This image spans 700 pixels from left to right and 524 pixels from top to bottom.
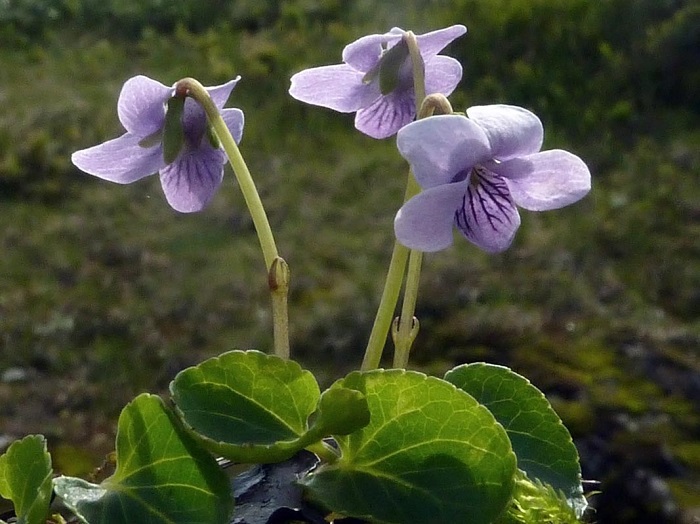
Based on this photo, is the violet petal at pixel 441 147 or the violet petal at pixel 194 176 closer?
the violet petal at pixel 441 147

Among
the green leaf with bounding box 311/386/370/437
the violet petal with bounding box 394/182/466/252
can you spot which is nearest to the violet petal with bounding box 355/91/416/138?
the violet petal with bounding box 394/182/466/252

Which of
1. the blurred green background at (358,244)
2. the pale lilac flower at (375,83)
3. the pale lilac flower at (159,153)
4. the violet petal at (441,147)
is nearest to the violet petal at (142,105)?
the pale lilac flower at (159,153)

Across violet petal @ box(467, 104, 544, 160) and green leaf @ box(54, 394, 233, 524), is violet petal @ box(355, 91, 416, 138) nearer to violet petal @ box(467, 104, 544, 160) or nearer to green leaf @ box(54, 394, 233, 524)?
violet petal @ box(467, 104, 544, 160)

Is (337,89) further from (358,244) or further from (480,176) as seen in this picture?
(358,244)

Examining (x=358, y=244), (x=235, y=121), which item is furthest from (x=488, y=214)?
(x=358, y=244)

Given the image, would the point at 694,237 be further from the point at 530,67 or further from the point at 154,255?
the point at 154,255

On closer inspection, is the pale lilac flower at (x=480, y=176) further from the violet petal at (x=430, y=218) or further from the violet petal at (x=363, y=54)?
the violet petal at (x=363, y=54)
